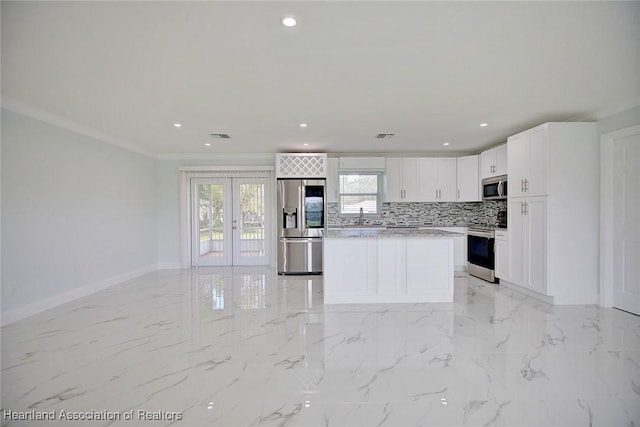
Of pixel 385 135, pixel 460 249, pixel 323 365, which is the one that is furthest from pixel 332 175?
pixel 323 365

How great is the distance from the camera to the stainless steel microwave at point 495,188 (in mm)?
5195

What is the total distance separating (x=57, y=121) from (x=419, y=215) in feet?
20.2

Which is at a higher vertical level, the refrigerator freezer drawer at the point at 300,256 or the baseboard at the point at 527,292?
the refrigerator freezer drawer at the point at 300,256

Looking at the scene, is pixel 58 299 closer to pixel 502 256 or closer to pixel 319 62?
pixel 319 62

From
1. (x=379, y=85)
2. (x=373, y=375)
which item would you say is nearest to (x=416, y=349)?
(x=373, y=375)

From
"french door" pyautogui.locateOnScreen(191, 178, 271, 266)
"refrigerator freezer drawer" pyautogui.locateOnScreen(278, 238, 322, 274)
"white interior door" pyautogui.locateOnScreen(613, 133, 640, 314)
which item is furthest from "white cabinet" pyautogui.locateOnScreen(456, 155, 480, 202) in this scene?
"french door" pyautogui.locateOnScreen(191, 178, 271, 266)

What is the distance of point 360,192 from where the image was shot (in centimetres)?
647

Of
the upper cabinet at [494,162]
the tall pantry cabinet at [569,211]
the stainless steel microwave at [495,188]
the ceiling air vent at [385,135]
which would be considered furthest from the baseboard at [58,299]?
the upper cabinet at [494,162]

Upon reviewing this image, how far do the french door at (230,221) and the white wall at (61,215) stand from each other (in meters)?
1.20

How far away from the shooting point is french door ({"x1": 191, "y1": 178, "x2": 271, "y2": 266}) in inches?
267

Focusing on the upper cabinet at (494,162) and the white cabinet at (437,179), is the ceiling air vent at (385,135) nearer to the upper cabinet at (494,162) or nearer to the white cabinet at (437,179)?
the white cabinet at (437,179)

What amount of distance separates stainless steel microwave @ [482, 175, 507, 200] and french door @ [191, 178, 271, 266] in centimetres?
424

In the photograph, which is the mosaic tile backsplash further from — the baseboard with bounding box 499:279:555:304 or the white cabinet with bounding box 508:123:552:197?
the white cabinet with bounding box 508:123:552:197

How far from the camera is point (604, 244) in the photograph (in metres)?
3.94
